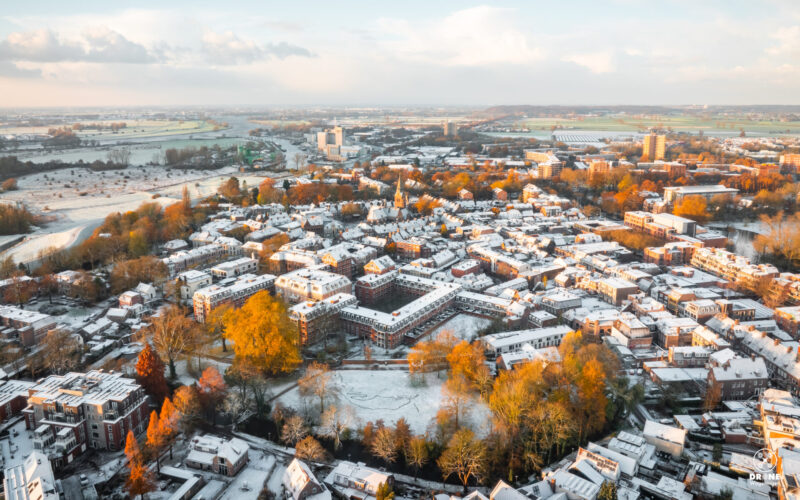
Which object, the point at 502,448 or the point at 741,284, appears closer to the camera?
the point at 502,448

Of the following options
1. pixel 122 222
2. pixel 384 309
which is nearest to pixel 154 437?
pixel 384 309

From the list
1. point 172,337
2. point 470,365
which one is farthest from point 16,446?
point 470,365

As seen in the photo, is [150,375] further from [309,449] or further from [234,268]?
[234,268]

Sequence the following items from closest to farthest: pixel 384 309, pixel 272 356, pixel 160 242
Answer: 1. pixel 272 356
2. pixel 384 309
3. pixel 160 242

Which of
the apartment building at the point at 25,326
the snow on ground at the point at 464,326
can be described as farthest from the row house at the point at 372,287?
the apartment building at the point at 25,326

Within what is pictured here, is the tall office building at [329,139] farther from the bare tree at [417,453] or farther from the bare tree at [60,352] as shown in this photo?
the bare tree at [417,453]

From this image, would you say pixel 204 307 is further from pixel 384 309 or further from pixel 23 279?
pixel 23 279

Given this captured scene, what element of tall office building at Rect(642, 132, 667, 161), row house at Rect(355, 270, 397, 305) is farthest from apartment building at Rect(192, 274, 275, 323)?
tall office building at Rect(642, 132, 667, 161)
